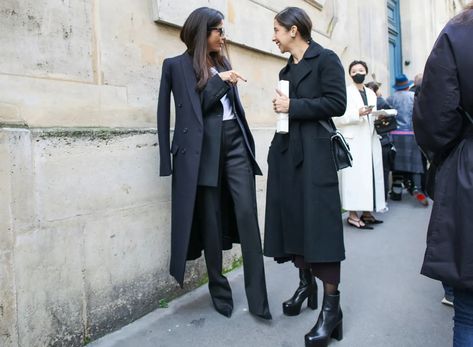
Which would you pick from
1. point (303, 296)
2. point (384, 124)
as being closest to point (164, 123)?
point (303, 296)

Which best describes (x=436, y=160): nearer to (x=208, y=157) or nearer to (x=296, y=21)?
(x=296, y=21)

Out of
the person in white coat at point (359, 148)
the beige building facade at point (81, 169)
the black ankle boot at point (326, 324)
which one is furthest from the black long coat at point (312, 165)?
the person in white coat at point (359, 148)

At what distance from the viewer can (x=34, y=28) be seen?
2.26 m

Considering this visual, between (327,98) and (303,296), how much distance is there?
4.17 feet

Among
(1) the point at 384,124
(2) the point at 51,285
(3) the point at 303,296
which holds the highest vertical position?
(1) the point at 384,124

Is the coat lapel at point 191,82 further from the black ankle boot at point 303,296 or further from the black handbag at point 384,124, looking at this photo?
the black handbag at point 384,124

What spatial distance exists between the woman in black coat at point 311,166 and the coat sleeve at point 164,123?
2.18ft

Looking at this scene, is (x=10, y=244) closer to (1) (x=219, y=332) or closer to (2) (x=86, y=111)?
(2) (x=86, y=111)

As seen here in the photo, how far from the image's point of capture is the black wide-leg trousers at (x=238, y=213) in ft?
9.06

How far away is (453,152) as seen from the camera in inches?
64.1

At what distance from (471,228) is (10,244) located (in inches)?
76.9

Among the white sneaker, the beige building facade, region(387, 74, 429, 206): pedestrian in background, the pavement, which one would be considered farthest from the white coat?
the beige building facade

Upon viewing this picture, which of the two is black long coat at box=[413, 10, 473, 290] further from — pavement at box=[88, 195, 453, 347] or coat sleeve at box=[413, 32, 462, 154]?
pavement at box=[88, 195, 453, 347]

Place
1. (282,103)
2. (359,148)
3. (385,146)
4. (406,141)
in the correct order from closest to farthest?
(282,103) → (359,148) → (385,146) → (406,141)
